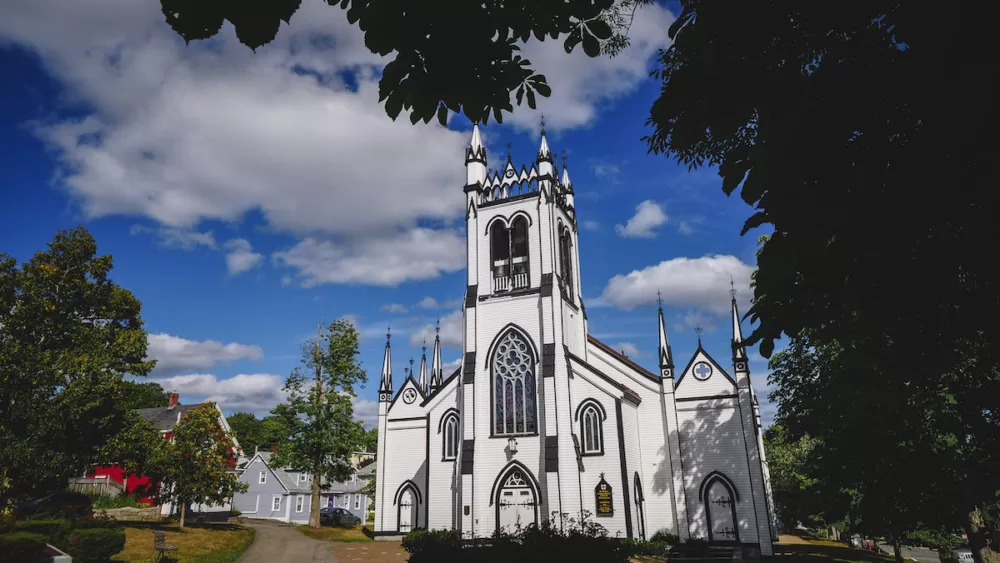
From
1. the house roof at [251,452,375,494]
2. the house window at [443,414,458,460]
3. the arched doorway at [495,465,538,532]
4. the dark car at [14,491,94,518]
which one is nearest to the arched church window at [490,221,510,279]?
the house window at [443,414,458,460]

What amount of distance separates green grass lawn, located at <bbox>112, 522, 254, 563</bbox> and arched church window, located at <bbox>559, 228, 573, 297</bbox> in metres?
19.9

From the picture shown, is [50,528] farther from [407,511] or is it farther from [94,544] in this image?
[407,511]

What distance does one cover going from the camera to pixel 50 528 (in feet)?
58.7

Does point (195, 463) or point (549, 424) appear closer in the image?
point (195, 463)

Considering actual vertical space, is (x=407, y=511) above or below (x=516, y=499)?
below

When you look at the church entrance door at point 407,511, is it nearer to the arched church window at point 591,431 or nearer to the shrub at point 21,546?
the arched church window at point 591,431

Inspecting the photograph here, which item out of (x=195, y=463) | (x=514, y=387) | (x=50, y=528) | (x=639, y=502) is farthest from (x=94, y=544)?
(x=639, y=502)

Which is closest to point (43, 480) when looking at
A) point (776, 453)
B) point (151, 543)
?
point (151, 543)

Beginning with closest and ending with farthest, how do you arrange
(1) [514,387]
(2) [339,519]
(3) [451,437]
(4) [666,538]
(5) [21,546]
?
(5) [21,546] → (4) [666,538] → (1) [514,387] → (3) [451,437] → (2) [339,519]

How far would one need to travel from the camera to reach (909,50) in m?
4.01

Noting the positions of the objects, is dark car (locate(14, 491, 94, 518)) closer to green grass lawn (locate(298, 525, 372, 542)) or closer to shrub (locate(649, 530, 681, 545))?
green grass lawn (locate(298, 525, 372, 542))

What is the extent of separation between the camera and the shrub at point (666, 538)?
27.1 metres

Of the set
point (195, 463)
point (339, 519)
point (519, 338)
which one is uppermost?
point (519, 338)

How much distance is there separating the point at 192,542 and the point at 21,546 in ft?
33.7
